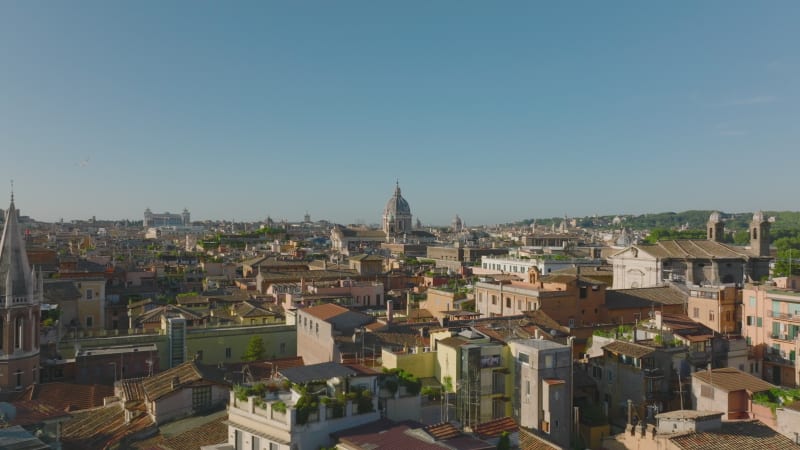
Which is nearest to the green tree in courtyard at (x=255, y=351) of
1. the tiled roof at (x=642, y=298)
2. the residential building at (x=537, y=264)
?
the tiled roof at (x=642, y=298)

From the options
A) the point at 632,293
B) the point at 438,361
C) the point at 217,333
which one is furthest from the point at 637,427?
the point at 632,293

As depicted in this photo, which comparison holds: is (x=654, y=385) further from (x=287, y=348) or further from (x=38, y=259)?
(x=38, y=259)

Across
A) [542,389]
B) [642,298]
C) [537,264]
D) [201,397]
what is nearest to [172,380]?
[201,397]

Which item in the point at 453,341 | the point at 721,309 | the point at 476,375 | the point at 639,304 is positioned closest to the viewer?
the point at 476,375

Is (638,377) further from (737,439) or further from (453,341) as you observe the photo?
(453,341)

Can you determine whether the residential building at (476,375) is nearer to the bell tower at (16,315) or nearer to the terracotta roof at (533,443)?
the terracotta roof at (533,443)

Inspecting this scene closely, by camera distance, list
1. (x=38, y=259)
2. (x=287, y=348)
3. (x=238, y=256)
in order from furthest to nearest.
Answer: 1. (x=238, y=256)
2. (x=38, y=259)
3. (x=287, y=348)

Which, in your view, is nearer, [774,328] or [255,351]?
[255,351]
